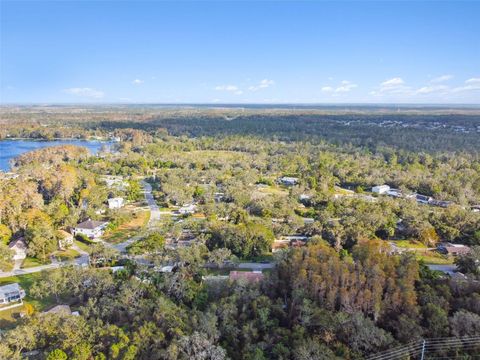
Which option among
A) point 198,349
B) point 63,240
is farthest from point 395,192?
point 198,349

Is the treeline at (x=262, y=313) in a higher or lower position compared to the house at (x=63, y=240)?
higher

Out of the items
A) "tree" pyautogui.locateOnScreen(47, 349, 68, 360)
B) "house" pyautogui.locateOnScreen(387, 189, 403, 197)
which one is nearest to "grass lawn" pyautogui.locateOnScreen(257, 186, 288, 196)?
"house" pyautogui.locateOnScreen(387, 189, 403, 197)

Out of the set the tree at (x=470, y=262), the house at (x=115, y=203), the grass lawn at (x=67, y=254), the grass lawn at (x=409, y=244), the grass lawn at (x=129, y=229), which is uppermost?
the tree at (x=470, y=262)

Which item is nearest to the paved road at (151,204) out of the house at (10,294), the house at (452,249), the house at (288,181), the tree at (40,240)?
the tree at (40,240)

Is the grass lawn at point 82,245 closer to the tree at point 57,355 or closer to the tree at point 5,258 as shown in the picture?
the tree at point 5,258

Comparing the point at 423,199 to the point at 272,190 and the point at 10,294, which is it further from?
the point at 10,294

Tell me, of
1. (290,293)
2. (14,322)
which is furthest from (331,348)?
(14,322)

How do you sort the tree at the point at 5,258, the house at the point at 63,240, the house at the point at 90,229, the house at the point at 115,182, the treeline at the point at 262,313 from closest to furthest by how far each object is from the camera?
1. the treeline at the point at 262,313
2. the tree at the point at 5,258
3. the house at the point at 63,240
4. the house at the point at 90,229
5. the house at the point at 115,182
